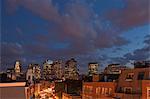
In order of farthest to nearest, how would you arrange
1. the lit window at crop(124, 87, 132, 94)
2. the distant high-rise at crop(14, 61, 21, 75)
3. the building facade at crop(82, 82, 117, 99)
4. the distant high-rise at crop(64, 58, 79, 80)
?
the building facade at crop(82, 82, 117, 99) < the lit window at crop(124, 87, 132, 94) < the distant high-rise at crop(64, 58, 79, 80) < the distant high-rise at crop(14, 61, 21, 75)

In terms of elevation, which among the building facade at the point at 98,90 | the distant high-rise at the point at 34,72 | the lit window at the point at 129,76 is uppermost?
the distant high-rise at the point at 34,72

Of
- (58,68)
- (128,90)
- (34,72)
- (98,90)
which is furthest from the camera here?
(98,90)

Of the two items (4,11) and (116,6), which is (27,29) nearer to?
(4,11)

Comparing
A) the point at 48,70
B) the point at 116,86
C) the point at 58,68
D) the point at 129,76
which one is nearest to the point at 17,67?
the point at 48,70

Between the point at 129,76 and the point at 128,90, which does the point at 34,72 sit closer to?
the point at 128,90

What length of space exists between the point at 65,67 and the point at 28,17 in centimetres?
91

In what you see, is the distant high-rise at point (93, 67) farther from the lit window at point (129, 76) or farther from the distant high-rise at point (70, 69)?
the lit window at point (129, 76)

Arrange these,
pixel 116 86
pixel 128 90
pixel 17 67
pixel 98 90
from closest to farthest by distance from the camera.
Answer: pixel 17 67
pixel 128 90
pixel 98 90
pixel 116 86

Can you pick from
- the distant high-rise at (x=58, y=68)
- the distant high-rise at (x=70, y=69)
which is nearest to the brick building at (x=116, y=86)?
the distant high-rise at (x=70, y=69)

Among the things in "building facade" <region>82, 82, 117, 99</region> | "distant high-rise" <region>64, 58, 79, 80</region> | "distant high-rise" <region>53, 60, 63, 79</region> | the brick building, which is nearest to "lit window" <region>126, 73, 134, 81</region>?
the brick building

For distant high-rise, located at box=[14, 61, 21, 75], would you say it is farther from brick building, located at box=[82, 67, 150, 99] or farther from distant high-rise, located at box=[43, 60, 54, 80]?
brick building, located at box=[82, 67, 150, 99]

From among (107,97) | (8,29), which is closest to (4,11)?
(8,29)

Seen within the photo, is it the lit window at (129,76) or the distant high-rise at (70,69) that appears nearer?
the distant high-rise at (70,69)

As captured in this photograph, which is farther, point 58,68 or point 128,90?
point 128,90
